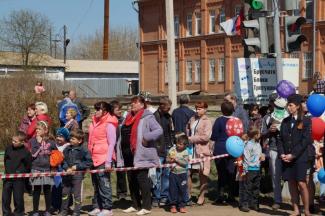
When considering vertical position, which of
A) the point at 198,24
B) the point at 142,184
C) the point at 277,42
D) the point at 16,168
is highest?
the point at 198,24

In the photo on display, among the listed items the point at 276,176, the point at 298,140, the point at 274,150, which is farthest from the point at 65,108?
the point at 298,140

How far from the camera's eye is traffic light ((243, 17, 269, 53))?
41.2 ft

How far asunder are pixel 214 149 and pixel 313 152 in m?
2.18

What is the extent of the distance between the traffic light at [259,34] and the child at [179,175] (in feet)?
9.57

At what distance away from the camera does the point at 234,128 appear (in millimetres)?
11180

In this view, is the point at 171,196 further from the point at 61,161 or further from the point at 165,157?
the point at 61,161

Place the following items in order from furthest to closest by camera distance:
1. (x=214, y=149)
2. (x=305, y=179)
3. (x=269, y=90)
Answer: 1. (x=269, y=90)
2. (x=214, y=149)
3. (x=305, y=179)

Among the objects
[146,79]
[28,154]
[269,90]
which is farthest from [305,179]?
[146,79]

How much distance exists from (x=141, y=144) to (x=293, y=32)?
403 cm

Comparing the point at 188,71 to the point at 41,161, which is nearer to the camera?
the point at 41,161

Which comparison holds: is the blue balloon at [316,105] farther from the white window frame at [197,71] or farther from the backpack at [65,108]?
the white window frame at [197,71]

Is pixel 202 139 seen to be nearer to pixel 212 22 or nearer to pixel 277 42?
pixel 277 42

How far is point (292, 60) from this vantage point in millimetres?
12703

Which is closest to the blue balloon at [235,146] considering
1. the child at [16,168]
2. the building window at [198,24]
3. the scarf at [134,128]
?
the scarf at [134,128]
